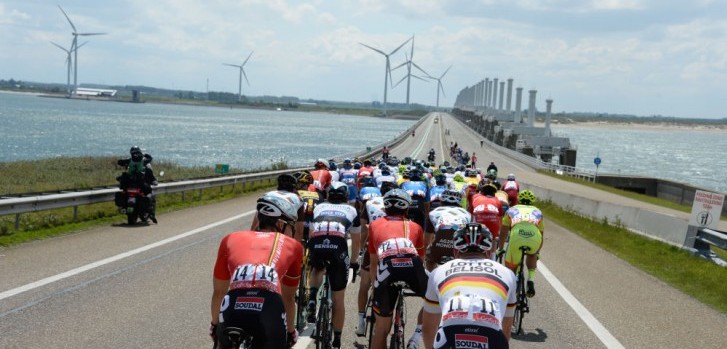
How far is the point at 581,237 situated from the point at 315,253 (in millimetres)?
15187

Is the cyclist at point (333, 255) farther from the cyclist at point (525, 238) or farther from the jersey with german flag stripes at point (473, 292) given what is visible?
the cyclist at point (525, 238)

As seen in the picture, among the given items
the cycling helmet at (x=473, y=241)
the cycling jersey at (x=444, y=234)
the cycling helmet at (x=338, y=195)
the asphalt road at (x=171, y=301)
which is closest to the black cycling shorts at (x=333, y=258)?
the cycling helmet at (x=338, y=195)

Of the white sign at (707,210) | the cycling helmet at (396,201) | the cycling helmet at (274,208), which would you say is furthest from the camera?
the white sign at (707,210)

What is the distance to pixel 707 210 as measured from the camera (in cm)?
1730

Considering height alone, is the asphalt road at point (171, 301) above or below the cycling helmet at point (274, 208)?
below

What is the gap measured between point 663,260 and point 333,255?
11.4 meters

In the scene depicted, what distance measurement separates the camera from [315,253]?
8.16m

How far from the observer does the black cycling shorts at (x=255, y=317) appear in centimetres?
512

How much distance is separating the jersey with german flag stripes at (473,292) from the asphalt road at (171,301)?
11.3 ft

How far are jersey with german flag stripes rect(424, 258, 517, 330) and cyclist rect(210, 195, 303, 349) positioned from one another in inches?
40.8

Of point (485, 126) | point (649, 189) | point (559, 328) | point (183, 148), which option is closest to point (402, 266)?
point (559, 328)

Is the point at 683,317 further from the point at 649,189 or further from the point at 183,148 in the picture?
the point at 183,148

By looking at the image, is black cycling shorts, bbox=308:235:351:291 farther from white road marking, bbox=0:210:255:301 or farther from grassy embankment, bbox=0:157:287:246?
grassy embankment, bbox=0:157:287:246

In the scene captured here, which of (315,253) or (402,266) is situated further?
(315,253)
